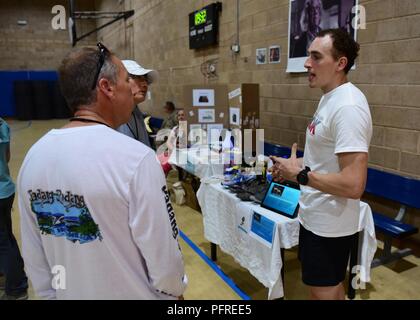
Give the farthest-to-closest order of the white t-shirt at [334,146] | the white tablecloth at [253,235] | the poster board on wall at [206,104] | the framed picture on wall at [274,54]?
1. the poster board on wall at [206,104]
2. the framed picture on wall at [274,54]
3. the white tablecloth at [253,235]
4. the white t-shirt at [334,146]

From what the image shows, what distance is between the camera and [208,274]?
8.78 feet

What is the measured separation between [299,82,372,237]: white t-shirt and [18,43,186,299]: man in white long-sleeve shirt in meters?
0.74

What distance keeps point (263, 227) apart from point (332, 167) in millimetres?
841

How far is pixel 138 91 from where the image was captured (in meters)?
1.82

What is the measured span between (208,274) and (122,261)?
1.88 m

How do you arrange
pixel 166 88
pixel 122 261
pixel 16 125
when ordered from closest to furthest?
pixel 122 261 < pixel 166 88 < pixel 16 125

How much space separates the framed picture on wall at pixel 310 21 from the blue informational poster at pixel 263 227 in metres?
2.10

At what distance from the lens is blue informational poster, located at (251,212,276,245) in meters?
2.07

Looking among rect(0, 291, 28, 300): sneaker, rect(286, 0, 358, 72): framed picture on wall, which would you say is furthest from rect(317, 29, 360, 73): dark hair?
rect(0, 291, 28, 300): sneaker

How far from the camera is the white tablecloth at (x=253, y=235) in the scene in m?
2.05

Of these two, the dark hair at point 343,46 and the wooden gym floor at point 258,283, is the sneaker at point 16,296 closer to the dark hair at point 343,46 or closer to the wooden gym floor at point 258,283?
the wooden gym floor at point 258,283

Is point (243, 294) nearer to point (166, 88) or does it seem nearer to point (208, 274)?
point (208, 274)

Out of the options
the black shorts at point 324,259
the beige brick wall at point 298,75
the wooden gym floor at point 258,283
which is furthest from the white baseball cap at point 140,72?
the beige brick wall at point 298,75
